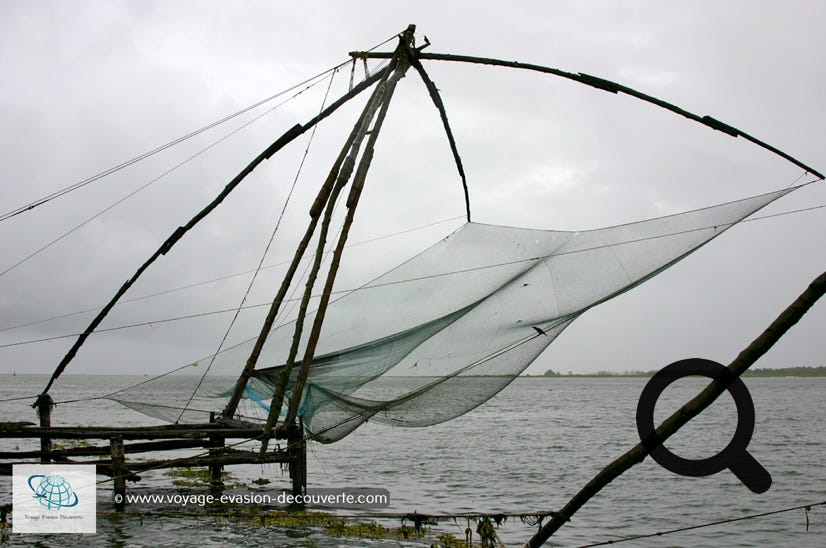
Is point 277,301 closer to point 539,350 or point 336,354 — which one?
point 336,354

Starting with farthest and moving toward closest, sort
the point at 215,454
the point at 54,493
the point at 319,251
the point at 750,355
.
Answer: the point at 215,454 < the point at 54,493 < the point at 319,251 < the point at 750,355

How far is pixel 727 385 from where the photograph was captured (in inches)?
191

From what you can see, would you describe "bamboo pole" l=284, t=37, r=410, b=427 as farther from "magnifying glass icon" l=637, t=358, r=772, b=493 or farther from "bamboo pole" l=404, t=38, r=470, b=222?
"magnifying glass icon" l=637, t=358, r=772, b=493

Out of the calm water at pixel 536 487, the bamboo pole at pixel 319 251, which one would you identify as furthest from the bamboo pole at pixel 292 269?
the calm water at pixel 536 487

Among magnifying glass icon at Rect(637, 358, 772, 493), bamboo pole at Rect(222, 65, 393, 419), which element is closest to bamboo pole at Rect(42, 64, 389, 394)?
bamboo pole at Rect(222, 65, 393, 419)

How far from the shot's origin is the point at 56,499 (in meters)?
10.5

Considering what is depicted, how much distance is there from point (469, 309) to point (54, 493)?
24.3 feet

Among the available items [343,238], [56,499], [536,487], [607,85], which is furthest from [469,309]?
[536,487]

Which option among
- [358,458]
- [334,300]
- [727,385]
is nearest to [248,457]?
[334,300]

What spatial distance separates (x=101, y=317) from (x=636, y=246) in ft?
23.4

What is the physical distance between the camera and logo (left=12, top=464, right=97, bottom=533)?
9734mm

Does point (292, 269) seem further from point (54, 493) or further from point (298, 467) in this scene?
point (54, 493)

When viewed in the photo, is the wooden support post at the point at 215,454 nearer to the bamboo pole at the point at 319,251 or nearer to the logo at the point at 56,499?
the logo at the point at 56,499

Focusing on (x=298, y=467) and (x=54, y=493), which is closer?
(x=54, y=493)
